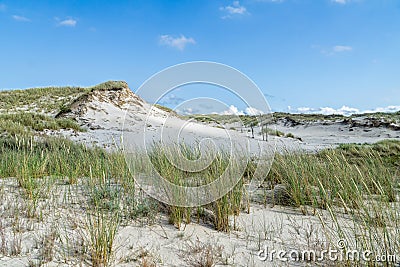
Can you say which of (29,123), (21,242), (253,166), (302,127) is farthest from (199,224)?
(302,127)

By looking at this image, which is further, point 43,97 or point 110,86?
point 43,97

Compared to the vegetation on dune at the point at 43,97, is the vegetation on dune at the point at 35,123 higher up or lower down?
lower down

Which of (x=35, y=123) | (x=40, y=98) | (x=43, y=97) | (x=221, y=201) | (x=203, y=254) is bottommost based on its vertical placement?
(x=203, y=254)

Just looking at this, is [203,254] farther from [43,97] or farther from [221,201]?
[43,97]

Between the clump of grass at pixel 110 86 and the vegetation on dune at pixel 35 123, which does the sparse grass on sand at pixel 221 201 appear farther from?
the clump of grass at pixel 110 86

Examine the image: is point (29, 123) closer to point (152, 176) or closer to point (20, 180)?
point (20, 180)

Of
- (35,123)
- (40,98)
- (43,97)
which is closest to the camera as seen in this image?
(35,123)

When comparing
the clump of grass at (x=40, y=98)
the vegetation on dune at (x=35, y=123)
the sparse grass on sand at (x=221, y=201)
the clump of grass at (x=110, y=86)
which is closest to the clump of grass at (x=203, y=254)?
the sparse grass on sand at (x=221, y=201)

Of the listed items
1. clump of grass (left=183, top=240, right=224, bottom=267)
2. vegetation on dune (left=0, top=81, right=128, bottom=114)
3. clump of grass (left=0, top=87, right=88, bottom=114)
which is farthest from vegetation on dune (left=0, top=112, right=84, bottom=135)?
clump of grass (left=183, top=240, right=224, bottom=267)

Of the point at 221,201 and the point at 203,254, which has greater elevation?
the point at 221,201

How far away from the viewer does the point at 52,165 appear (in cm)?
550

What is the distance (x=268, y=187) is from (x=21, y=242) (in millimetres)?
3658

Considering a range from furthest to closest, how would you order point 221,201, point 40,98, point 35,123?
1. point 40,98
2. point 35,123
3. point 221,201

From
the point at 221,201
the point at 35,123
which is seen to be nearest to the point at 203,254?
the point at 221,201
